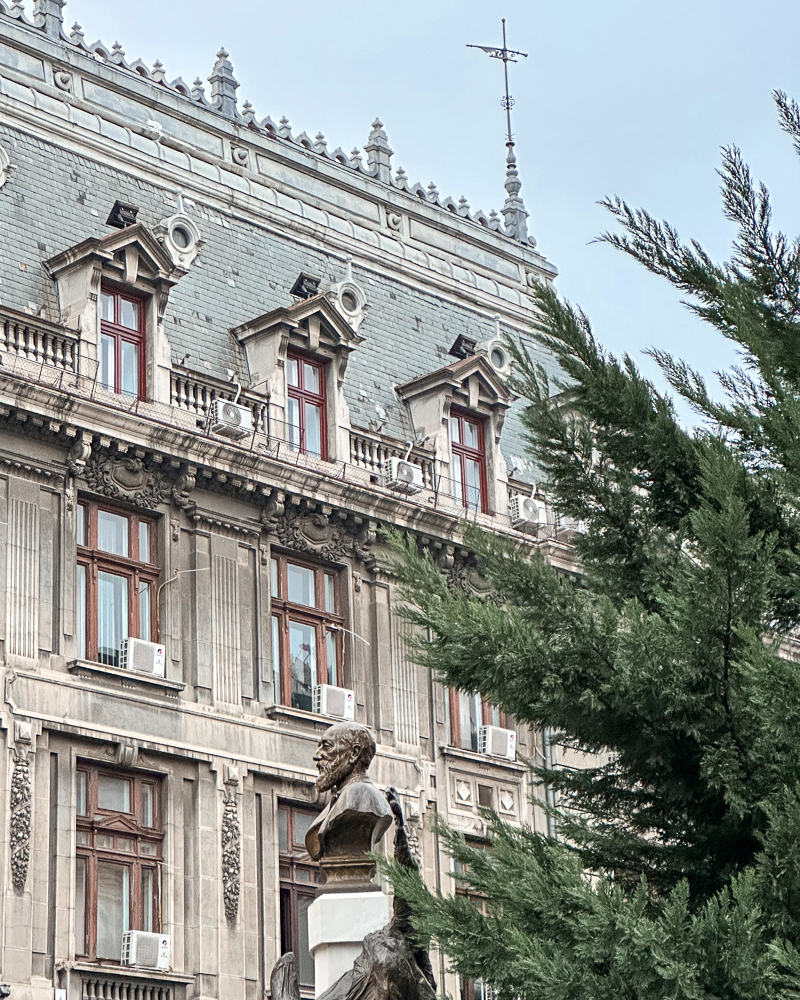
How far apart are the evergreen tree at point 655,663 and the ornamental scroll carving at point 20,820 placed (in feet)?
50.2

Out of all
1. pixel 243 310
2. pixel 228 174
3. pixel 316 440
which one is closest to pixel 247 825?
pixel 316 440

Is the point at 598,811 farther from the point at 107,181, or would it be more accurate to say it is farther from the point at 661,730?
the point at 107,181

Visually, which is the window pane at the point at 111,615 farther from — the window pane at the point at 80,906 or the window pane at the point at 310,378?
the window pane at the point at 310,378

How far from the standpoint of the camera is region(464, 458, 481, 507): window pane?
35219 millimetres

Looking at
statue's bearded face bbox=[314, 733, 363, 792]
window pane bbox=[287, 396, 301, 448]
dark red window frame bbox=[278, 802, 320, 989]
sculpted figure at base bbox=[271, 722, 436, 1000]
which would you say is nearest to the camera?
sculpted figure at base bbox=[271, 722, 436, 1000]

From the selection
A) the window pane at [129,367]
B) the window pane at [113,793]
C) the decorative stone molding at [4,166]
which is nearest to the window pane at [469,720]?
the window pane at [113,793]

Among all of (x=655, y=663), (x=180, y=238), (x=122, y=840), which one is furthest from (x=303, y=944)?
(x=655, y=663)

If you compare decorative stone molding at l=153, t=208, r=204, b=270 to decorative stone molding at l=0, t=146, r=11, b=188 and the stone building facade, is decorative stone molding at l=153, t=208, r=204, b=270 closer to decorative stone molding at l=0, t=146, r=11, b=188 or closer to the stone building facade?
the stone building facade

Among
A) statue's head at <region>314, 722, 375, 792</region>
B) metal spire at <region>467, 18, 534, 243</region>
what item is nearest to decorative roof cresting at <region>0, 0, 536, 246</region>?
metal spire at <region>467, 18, 534, 243</region>

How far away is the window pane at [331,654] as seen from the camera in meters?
32.1

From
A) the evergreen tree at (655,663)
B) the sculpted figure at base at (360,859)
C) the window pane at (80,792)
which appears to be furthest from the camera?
the window pane at (80,792)

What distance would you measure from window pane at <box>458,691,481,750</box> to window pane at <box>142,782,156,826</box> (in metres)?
6.55

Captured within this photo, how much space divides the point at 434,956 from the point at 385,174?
50.6 ft

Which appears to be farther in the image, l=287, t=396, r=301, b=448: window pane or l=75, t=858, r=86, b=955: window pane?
l=287, t=396, r=301, b=448: window pane
